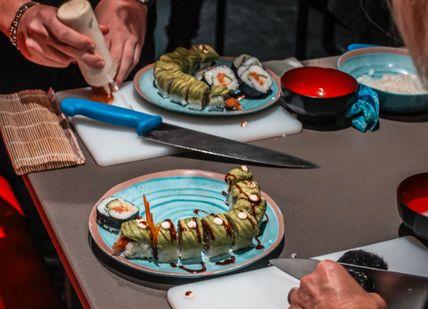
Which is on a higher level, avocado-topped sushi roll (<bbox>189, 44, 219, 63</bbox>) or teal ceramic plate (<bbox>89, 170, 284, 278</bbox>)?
avocado-topped sushi roll (<bbox>189, 44, 219, 63</bbox>)

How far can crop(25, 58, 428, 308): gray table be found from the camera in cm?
115

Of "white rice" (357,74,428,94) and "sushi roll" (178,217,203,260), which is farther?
"white rice" (357,74,428,94)

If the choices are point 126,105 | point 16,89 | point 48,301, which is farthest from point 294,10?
point 48,301

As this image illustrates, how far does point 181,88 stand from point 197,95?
0.04 metres

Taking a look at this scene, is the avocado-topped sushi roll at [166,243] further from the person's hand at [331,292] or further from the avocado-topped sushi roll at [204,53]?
the avocado-topped sushi roll at [204,53]

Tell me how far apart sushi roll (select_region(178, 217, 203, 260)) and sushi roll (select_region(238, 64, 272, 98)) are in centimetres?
58

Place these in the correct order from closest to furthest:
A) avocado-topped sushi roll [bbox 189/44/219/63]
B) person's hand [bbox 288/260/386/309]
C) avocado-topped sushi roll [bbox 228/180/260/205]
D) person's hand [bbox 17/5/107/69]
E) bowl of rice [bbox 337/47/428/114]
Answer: person's hand [bbox 288/260/386/309], avocado-topped sushi roll [bbox 228/180/260/205], person's hand [bbox 17/5/107/69], bowl of rice [bbox 337/47/428/114], avocado-topped sushi roll [bbox 189/44/219/63]

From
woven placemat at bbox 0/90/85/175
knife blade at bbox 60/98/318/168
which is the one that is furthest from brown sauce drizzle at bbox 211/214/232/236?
woven placemat at bbox 0/90/85/175

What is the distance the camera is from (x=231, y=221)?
1186mm

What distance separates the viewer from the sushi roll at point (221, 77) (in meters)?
1.67

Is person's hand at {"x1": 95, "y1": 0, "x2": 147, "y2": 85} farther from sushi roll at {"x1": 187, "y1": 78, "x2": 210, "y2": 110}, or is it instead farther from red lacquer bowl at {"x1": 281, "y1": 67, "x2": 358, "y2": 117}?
red lacquer bowl at {"x1": 281, "y1": 67, "x2": 358, "y2": 117}

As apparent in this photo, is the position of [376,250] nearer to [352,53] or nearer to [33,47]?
[352,53]

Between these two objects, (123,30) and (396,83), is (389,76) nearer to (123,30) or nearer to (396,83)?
(396,83)

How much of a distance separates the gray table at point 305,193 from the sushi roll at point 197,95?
166 mm
